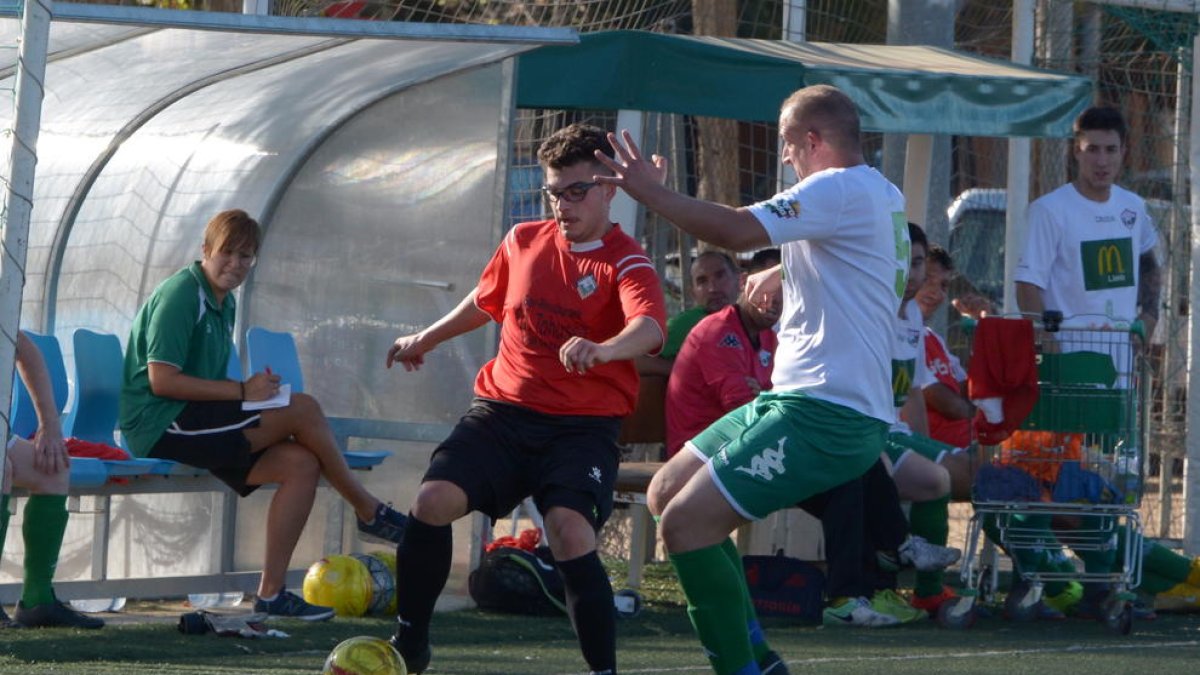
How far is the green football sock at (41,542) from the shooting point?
7.31 m

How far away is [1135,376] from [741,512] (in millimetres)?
3651

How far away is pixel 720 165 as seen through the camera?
1337cm

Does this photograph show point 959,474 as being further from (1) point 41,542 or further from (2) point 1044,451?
(1) point 41,542

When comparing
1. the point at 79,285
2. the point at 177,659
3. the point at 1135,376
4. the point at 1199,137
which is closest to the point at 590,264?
the point at 177,659

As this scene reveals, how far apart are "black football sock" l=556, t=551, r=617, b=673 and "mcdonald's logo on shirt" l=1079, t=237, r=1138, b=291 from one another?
3.85 m

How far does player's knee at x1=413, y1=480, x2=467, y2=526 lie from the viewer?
5.91 m

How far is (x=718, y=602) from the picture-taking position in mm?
5477

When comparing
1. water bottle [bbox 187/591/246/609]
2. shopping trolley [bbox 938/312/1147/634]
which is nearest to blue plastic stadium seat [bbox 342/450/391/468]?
water bottle [bbox 187/591/246/609]

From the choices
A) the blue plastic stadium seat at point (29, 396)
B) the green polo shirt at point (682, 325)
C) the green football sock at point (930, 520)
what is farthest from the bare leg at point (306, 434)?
the green football sock at point (930, 520)

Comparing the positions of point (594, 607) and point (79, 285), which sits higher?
point (79, 285)

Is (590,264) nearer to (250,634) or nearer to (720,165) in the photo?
(250,634)

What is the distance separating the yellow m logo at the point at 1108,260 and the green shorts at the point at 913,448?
109 cm

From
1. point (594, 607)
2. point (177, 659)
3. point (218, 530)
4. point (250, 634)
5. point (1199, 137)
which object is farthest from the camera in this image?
point (1199, 137)

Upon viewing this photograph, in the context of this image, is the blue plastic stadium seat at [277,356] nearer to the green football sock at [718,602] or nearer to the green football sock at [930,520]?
the green football sock at [930,520]
